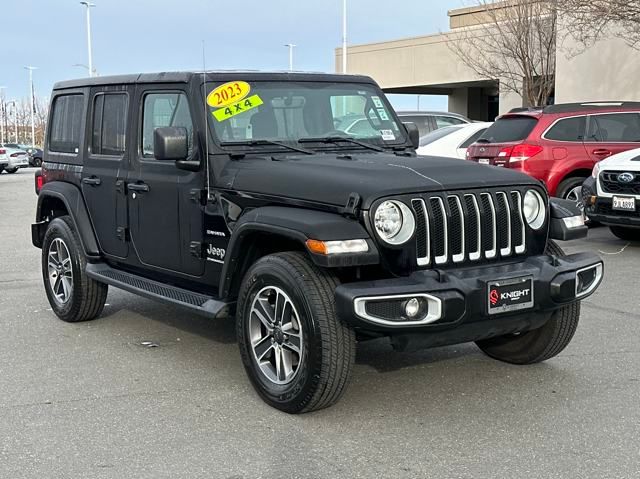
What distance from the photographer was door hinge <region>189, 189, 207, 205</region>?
531 centimetres

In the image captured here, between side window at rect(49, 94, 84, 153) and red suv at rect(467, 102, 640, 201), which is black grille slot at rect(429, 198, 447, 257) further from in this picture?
red suv at rect(467, 102, 640, 201)

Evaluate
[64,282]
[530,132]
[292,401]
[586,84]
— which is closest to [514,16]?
[586,84]

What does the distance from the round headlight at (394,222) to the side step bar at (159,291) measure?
1.21 meters

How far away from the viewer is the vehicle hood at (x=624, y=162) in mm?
9867

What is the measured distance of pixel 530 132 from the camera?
11.7 m

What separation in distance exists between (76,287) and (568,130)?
304 inches

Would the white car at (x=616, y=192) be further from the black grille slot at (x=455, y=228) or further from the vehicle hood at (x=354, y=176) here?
the black grille slot at (x=455, y=228)

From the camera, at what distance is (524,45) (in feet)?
87.9

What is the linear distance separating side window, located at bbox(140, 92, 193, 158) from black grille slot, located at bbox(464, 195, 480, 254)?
6.06 feet

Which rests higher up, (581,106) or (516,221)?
(581,106)

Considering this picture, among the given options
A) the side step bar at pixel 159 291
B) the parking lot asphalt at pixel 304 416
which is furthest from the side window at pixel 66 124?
the parking lot asphalt at pixel 304 416

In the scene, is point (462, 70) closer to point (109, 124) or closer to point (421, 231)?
point (109, 124)

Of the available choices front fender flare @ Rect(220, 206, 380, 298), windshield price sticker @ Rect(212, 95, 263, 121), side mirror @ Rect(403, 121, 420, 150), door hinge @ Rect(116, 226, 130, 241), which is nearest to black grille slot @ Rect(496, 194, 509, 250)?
front fender flare @ Rect(220, 206, 380, 298)

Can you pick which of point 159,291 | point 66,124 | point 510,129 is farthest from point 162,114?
point 510,129
